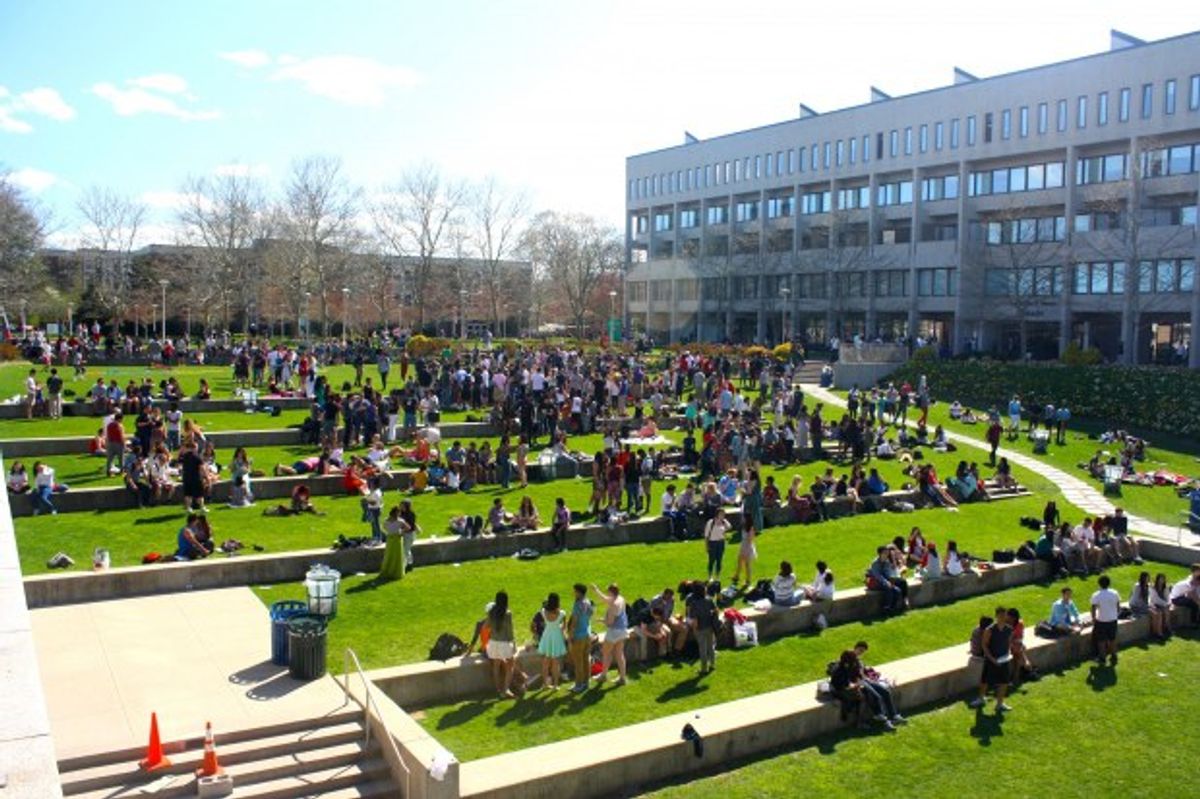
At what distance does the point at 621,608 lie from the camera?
14453 millimetres

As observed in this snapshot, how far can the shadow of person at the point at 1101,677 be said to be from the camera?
630 inches

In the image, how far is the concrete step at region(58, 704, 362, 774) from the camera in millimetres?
10453

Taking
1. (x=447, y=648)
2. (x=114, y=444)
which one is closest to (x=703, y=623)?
(x=447, y=648)

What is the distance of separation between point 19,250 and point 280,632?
51.6 metres

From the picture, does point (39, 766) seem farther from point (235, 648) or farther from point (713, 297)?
point (713, 297)

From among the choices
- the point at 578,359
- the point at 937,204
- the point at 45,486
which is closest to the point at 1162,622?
the point at 45,486

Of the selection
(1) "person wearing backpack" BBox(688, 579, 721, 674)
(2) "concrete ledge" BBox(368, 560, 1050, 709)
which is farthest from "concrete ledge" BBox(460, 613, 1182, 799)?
(2) "concrete ledge" BBox(368, 560, 1050, 709)

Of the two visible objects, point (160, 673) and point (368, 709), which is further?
point (160, 673)

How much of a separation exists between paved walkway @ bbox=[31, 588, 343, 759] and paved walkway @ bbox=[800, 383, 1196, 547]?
20040mm

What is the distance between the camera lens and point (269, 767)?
10953 millimetres

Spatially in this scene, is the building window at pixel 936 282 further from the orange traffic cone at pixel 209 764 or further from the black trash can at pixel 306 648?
the orange traffic cone at pixel 209 764

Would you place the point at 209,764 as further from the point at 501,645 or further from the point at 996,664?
the point at 996,664

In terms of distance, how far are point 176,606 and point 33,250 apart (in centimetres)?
5176

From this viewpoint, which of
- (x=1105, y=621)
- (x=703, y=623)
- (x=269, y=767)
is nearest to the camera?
(x=269, y=767)
